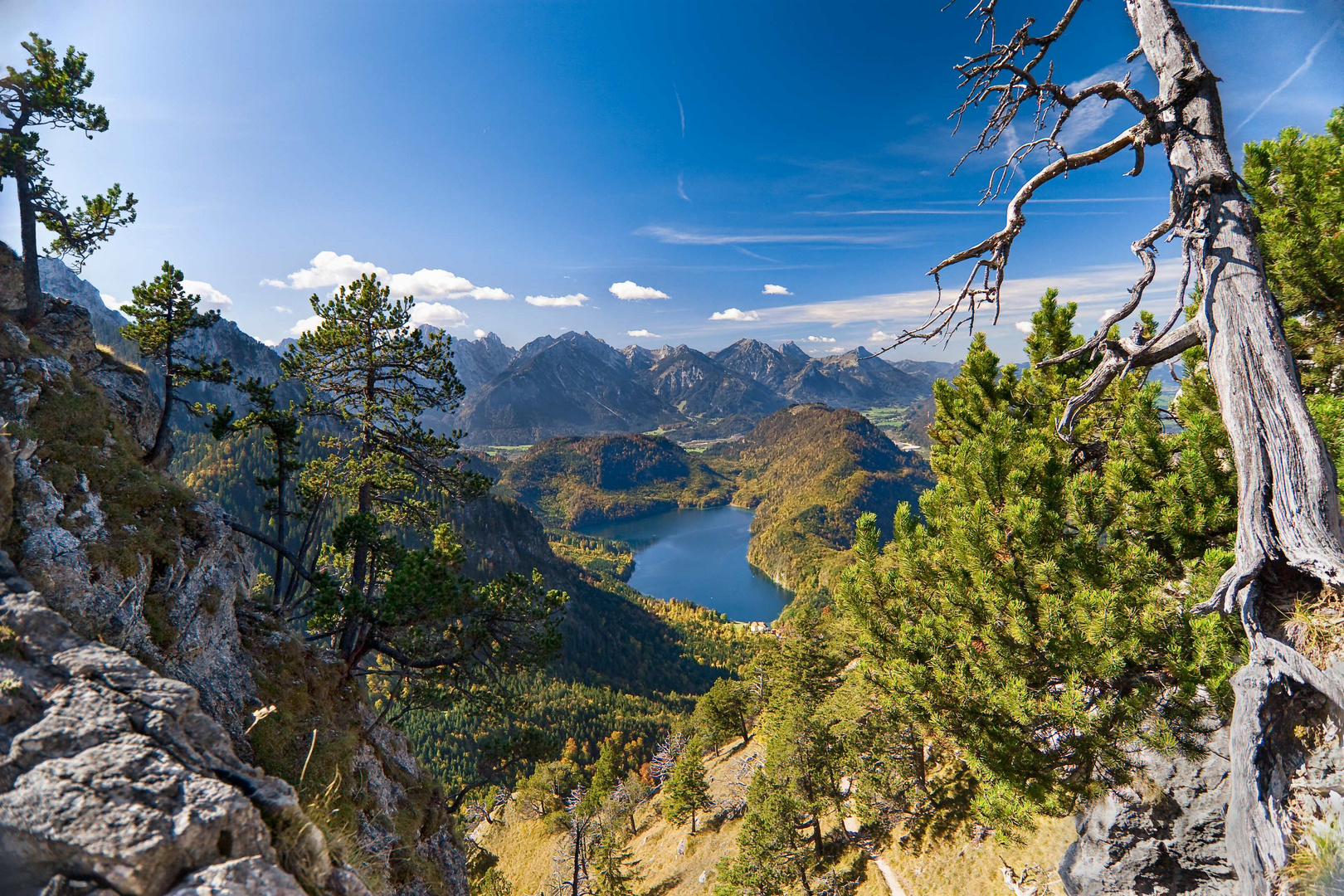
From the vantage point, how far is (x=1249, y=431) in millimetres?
3285

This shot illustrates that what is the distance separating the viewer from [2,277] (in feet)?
44.3

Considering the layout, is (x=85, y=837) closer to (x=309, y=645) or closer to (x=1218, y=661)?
(x=1218, y=661)

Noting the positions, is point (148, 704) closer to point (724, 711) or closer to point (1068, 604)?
point (1068, 604)

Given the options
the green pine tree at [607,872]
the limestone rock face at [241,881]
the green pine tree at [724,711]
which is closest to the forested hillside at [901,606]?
the limestone rock face at [241,881]

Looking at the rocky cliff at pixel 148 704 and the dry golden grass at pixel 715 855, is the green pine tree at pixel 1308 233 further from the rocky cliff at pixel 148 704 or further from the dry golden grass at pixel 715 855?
the dry golden grass at pixel 715 855

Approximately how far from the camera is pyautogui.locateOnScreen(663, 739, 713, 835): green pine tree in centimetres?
3406

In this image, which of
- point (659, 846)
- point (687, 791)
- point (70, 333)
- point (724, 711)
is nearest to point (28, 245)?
point (70, 333)

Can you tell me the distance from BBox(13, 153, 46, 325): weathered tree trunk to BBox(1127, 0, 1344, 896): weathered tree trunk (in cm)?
2185

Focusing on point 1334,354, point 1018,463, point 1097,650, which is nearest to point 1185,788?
point 1097,650

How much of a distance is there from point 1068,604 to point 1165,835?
4263mm

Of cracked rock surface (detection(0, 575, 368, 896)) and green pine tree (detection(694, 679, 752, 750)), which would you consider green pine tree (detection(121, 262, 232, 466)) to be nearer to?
cracked rock surface (detection(0, 575, 368, 896))

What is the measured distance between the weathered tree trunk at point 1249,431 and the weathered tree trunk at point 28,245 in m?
21.9

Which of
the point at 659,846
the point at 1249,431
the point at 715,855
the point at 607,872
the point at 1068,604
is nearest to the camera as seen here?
the point at 1249,431

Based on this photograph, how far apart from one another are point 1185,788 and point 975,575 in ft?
14.5
